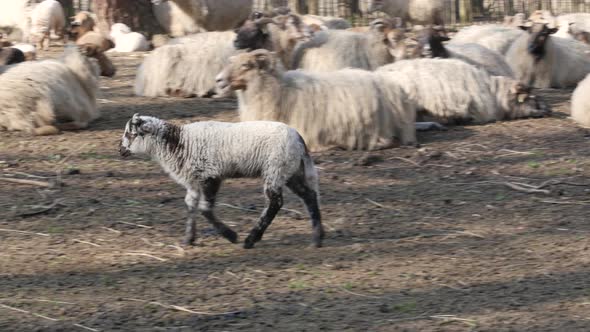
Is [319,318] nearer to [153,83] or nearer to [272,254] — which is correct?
[272,254]

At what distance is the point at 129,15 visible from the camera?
16656mm

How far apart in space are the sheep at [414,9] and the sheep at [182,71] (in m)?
9.14

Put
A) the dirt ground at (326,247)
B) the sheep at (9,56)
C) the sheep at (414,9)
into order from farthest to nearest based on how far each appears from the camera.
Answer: the sheep at (414,9) < the sheep at (9,56) < the dirt ground at (326,247)

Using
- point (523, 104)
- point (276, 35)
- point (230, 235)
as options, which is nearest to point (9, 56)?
point (276, 35)

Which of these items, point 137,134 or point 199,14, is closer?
point 137,134

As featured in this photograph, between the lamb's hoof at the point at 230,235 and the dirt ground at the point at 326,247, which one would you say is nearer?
the dirt ground at the point at 326,247

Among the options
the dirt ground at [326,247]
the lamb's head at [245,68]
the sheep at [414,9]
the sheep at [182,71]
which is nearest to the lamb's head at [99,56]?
the sheep at [182,71]

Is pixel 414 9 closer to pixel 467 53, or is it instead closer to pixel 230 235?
pixel 467 53

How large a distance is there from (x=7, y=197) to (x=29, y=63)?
9.38 ft

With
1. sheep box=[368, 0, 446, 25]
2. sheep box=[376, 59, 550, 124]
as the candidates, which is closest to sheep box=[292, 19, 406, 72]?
sheep box=[376, 59, 550, 124]

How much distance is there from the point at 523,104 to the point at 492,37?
3.11 m

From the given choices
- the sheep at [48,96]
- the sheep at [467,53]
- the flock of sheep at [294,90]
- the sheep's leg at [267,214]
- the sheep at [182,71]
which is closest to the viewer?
the sheep's leg at [267,214]

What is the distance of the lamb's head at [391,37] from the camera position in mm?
11703

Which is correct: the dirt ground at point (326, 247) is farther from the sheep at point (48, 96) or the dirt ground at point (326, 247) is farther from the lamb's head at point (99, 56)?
the lamb's head at point (99, 56)
